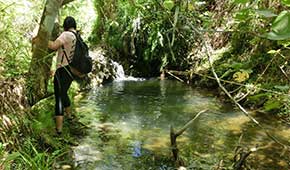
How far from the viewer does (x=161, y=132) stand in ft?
20.2

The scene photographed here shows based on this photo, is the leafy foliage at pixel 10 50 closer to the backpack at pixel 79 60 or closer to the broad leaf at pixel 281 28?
the backpack at pixel 79 60

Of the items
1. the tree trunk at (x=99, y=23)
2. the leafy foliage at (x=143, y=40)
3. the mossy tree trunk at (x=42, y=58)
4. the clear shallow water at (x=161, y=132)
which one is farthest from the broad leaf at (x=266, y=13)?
the tree trunk at (x=99, y=23)

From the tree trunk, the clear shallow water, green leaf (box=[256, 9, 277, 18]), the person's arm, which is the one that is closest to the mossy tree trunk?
the person's arm

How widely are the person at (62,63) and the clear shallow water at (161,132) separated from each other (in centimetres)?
53

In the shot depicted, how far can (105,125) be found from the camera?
6414mm

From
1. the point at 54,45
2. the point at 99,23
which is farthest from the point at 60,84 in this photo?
the point at 99,23

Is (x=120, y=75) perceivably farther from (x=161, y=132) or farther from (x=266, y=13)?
(x=266, y=13)

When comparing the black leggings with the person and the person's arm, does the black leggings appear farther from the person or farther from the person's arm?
the person's arm

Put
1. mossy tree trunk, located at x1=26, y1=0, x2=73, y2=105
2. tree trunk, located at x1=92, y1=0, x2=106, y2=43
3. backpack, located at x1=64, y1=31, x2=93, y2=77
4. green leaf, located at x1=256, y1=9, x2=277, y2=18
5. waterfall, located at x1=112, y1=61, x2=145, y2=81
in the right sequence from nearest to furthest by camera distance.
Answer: green leaf, located at x1=256, y1=9, x2=277, y2=18, mossy tree trunk, located at x1=26, y1=0, x2=73, y2=105, backpack, located at x1=64, y1=31, x2=93, y2=77, waterfall, located at x1=112, y1=61, x2=145, y2=81, tree trunk, located at x1=92, y1=0, x2=106, y2=43

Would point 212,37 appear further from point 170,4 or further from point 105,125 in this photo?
point 170,4

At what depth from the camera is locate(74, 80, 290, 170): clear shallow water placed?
16.5 feet

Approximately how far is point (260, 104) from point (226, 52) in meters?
2.46

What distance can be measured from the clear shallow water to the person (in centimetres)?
53

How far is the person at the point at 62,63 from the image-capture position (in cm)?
525
